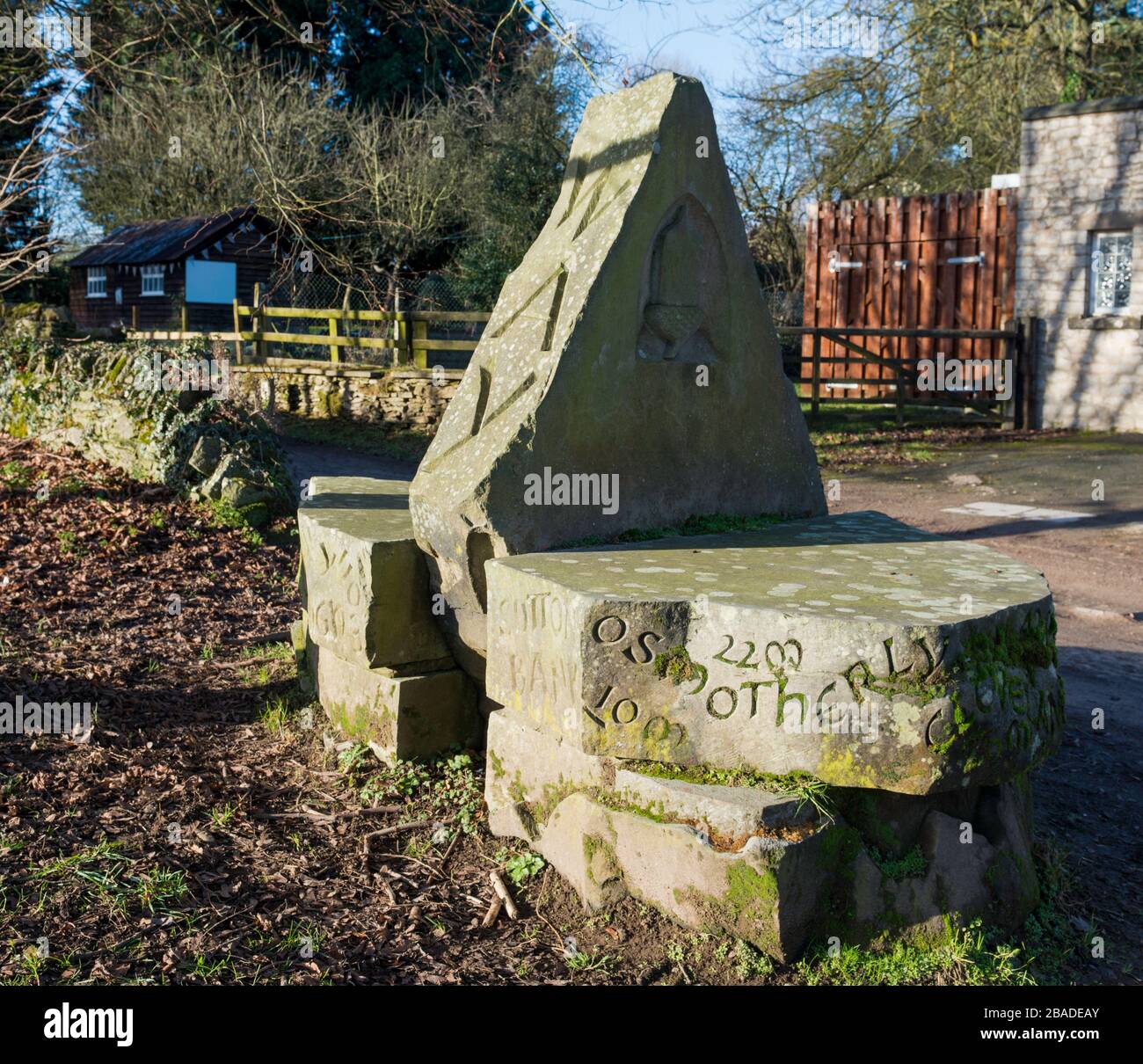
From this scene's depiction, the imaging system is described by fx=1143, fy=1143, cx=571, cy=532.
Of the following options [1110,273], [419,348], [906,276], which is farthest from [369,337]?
[1110,273]

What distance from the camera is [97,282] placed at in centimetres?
3083

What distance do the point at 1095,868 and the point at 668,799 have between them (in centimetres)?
177

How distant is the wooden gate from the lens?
16641 millimetres

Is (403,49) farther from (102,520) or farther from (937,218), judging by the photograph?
(102,520)

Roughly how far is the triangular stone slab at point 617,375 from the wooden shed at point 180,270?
22734 mm

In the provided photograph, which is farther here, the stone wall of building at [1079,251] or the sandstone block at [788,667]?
the stone wall of building at [1079,251]

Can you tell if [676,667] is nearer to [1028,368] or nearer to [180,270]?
[1028,368]

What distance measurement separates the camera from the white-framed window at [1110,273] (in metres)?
14.8

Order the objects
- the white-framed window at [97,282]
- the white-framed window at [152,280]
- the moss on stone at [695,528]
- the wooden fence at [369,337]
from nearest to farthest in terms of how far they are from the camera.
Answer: the moss on stone at [695,528], the wooden fence at [369,337], the white-framed window at [152,280], the white-framed window at [97,282]

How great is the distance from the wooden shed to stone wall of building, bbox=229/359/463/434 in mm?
9604

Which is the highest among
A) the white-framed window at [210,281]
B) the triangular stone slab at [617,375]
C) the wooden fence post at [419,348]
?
the white-framed window at [210,281]

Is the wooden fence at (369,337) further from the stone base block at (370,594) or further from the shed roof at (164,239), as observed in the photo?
the stone base block at (370,594)

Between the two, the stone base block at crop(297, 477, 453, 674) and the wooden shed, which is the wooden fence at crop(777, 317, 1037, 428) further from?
the wooden shed

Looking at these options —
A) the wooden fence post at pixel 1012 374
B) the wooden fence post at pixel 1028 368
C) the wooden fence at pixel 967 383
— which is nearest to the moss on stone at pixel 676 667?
the wooden fence at pixel 967 383
